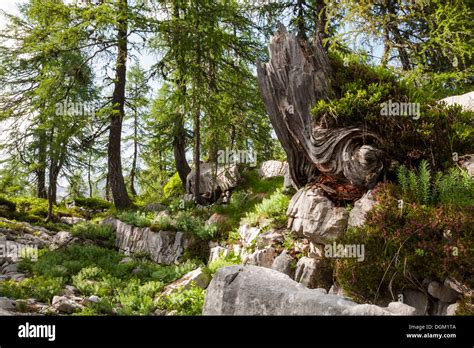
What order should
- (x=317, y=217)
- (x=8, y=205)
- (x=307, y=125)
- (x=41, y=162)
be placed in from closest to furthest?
(x=317, y=217)
(x=307, y=125)
(x=41, y=162)
(x=8, y=205)

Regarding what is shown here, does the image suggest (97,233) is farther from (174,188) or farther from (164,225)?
(174,188)

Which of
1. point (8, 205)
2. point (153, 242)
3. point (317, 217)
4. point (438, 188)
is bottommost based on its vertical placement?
→ point (153, 242)

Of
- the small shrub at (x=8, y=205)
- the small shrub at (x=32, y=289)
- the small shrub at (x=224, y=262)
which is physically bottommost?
the small shrub at (x=32, y=289)

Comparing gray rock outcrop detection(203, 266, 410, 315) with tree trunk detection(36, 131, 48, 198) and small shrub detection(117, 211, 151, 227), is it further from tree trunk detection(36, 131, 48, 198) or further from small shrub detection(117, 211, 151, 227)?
tree trunk detection(36, 131, 48, 198)

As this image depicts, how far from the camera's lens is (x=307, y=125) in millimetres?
9086

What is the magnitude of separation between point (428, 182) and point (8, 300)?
8.53 meters

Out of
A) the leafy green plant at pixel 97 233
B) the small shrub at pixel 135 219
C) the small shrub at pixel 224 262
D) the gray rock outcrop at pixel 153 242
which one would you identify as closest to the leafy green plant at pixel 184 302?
the small shrub at pixel 224 262

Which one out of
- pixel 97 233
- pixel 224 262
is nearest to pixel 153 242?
pixel 97 233

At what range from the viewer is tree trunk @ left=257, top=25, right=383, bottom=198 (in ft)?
26.5

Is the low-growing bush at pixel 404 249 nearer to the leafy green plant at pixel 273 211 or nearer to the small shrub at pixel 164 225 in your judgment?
the leafy green plant at pixel 273 211

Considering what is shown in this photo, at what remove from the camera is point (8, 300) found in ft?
23.8

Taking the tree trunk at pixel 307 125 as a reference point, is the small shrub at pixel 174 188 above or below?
below

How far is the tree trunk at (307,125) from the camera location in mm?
8070
